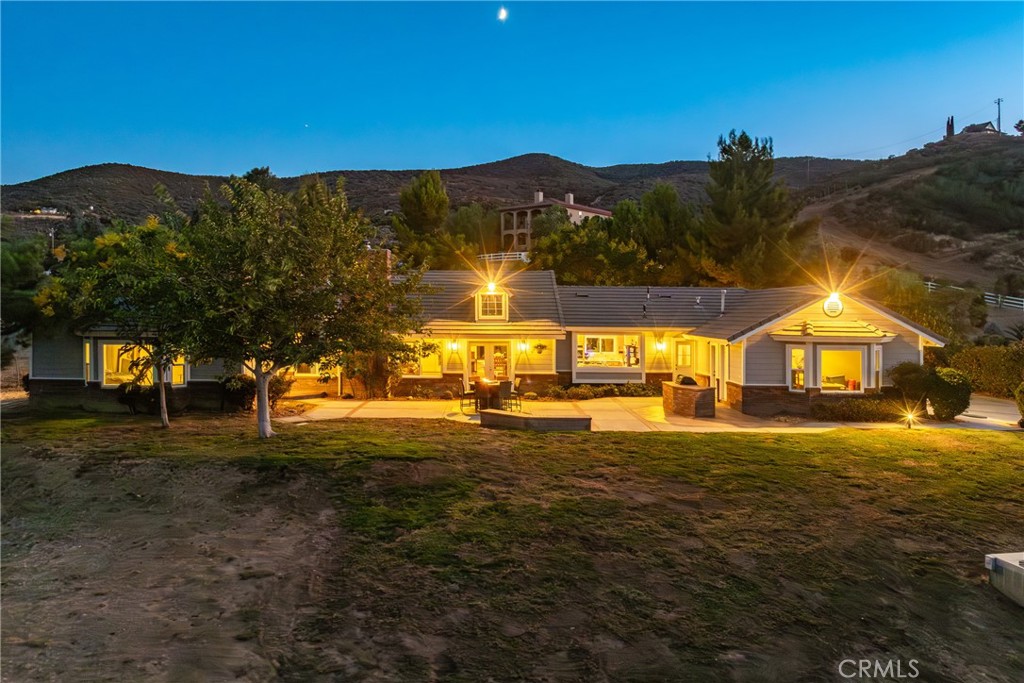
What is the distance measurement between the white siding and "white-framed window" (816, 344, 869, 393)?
0.95 metres

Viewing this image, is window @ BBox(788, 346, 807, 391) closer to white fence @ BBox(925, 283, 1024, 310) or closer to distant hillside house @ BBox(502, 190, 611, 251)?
white fence @ BBox(925, 283, 1024, 310)

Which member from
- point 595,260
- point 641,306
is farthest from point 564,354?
point 595,260

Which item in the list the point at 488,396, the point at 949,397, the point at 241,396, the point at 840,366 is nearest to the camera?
the point at 949,397

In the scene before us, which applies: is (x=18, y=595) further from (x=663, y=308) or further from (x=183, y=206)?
(x=183, y=206)

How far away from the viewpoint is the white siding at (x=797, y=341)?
20.5m

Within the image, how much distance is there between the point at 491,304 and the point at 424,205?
Result: 31029 millimetres

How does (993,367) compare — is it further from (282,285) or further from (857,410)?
(282,285)

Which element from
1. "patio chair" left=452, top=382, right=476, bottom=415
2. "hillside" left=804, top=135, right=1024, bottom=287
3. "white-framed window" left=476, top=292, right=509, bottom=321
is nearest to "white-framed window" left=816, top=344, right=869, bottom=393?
"patio chair" left=452, top=382, right=476, bottom=415

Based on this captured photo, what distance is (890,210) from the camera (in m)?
82.8

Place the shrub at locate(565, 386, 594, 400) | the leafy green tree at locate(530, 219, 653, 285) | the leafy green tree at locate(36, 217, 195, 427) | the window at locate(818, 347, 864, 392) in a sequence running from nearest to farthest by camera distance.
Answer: the leafy green tree at locate(36, 217, 195, 427)
the window at locate(818, 347, 864, 392)
the shrub at locate(565, 386, 594, 400)
the leafy green tree at locate(530, 219, 653, 285)

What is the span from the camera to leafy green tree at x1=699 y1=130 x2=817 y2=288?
3875cm

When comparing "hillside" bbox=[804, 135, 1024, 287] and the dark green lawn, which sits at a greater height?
"hillside" bbox=[804, 135, 1024, 287]

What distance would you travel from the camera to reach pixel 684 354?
2612 centimetres

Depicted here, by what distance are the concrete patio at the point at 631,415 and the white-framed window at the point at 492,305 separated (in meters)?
3.99
